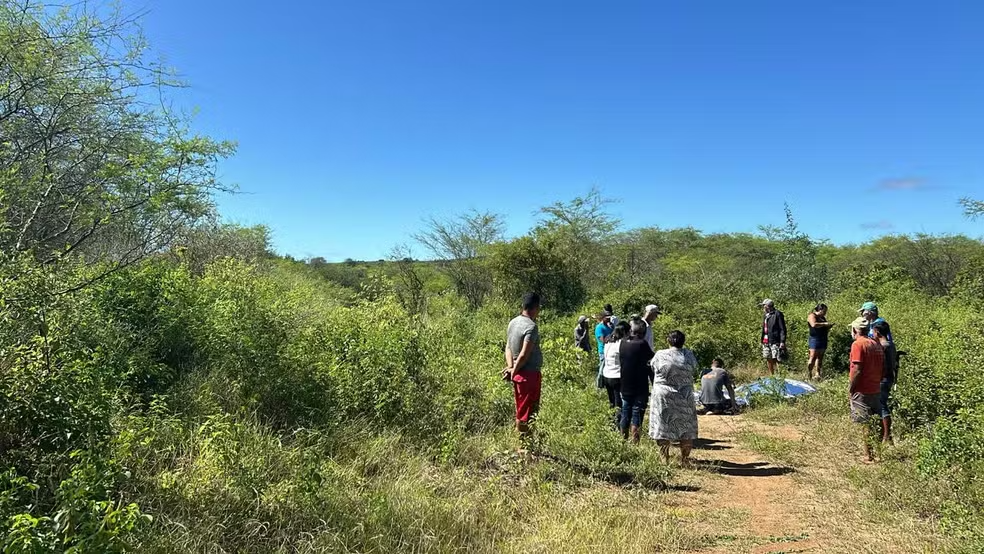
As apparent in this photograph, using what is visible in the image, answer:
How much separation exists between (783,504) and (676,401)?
4.32 feet

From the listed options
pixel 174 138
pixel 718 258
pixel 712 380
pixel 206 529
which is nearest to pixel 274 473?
pixel 206 529

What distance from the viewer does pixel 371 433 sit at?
5.32m

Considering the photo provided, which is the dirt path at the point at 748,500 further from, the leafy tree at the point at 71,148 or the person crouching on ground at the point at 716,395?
the leafy tree at the point at 71,148

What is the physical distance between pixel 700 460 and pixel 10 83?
7572 mm

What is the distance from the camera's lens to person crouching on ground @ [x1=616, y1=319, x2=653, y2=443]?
20.5 feet

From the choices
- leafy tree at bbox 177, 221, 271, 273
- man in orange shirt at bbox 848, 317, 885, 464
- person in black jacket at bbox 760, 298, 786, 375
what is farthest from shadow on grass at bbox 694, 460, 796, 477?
leafy tree at bbox 177, 221, 271, 273

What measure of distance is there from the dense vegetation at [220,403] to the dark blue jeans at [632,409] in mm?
376

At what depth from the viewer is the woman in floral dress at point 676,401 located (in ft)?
19.0

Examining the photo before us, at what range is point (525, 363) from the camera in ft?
17.9

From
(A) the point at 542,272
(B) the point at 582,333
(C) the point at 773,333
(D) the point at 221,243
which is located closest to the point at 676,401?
(B) the point at 582,333

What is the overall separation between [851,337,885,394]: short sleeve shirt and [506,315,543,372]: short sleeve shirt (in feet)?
10.9

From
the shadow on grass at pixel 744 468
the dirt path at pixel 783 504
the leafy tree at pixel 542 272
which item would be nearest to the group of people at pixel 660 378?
the shadow on grass at pixel 744 468

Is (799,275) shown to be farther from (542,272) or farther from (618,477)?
(618,477)

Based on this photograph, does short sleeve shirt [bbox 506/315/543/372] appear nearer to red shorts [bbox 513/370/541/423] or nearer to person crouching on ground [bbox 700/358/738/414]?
red shorts [bbox 513/370/541/423]
